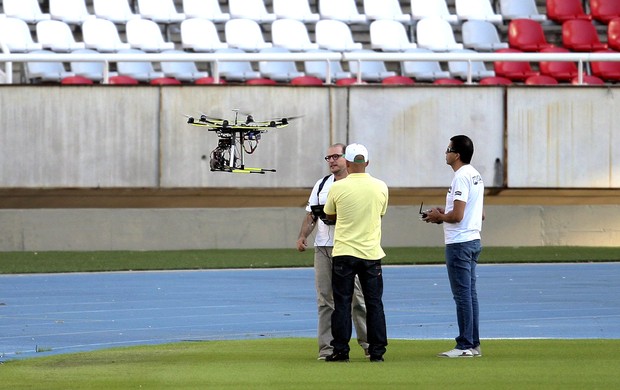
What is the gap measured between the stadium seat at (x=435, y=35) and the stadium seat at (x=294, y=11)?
7.77 feet

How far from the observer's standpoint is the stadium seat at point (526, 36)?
31234mm

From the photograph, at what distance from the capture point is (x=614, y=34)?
32000mm

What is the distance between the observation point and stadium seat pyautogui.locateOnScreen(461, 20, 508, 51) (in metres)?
31.3

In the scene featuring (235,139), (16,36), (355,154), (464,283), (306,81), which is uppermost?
(16,36)

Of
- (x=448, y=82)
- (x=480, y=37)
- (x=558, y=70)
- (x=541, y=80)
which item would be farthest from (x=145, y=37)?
(x=558, y=70)

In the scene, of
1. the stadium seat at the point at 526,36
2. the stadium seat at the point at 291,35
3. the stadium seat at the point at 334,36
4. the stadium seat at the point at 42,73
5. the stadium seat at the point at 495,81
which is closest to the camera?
the stadium seat at the point at 42,73

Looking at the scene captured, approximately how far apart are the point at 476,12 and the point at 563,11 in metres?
2.14

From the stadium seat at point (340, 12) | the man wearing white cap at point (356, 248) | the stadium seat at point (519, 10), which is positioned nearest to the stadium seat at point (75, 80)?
the stadium seat at point (340, 12)

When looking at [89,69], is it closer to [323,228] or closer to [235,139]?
[235,139]

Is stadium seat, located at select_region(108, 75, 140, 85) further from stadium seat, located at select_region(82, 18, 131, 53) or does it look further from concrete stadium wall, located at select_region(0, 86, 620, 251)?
stadium seat, located at select_region(82, 18, 131, 53)

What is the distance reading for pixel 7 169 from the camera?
90.6 feet

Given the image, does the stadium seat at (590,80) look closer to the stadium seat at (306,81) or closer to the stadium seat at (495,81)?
the stadium seat at (495,81)

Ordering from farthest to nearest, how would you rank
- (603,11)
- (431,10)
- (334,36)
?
(603,11) → (431,10) → (334,36)

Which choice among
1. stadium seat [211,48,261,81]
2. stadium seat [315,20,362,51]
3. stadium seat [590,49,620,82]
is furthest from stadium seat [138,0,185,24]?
stadium seat [590,49,620,82]
